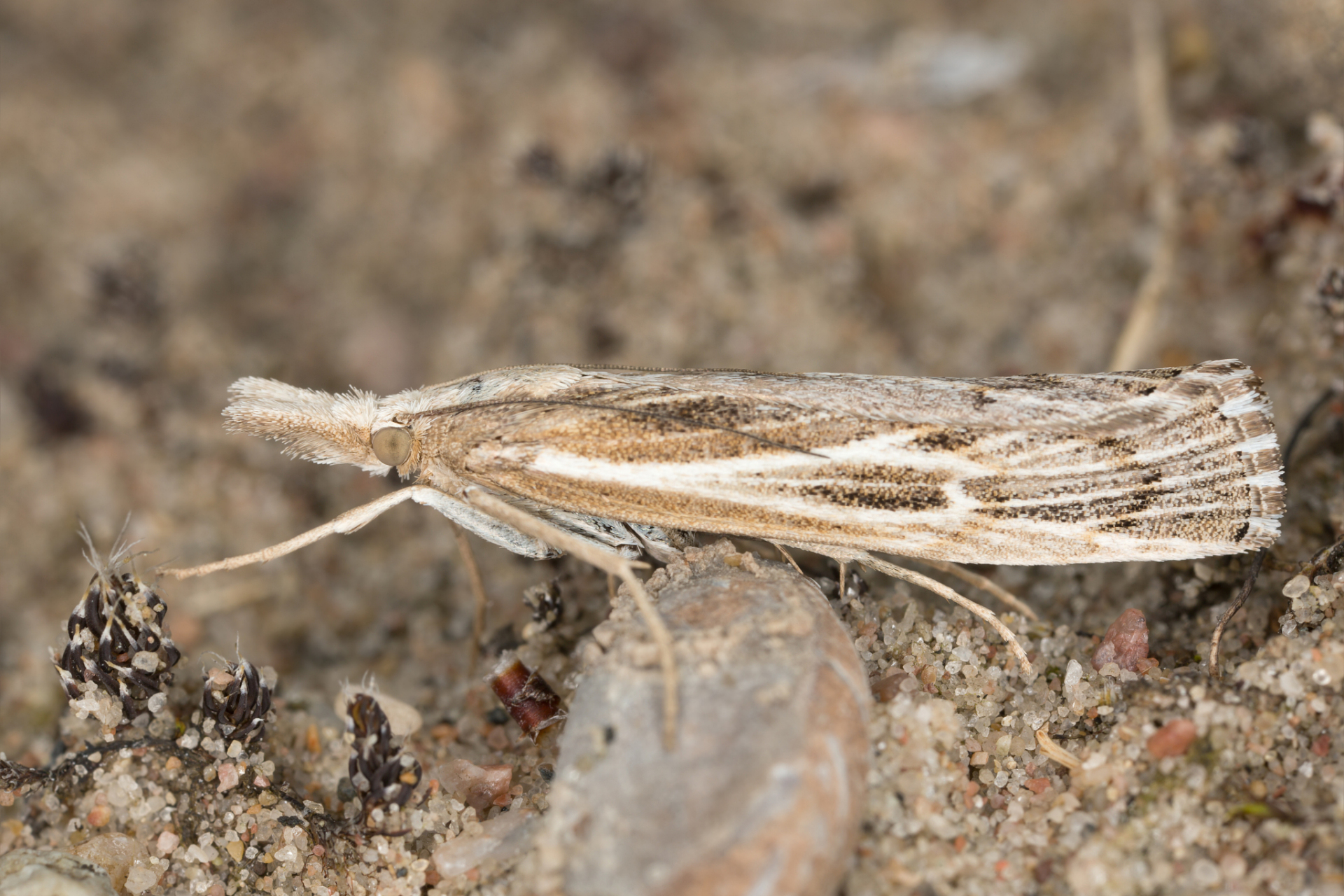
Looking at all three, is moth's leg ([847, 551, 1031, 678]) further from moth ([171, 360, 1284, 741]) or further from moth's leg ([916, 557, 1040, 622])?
moth's leg ([916, 557, 1040, 622])

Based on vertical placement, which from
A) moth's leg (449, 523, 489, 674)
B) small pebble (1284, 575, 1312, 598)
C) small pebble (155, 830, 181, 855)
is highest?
moth's leg (449, 523, 489, 674)

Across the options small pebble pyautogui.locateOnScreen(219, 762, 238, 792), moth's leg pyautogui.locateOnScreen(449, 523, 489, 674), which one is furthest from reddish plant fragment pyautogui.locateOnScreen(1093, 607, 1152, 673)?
small pebble pyautogui.locateOnScreen(219, 762, 238, 792)

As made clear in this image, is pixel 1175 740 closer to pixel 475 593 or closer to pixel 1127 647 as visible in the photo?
pixel 1127 647

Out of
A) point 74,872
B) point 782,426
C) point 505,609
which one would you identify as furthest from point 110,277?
point 782,426

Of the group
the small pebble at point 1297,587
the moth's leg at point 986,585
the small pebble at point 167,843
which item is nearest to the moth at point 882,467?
the small pebble at point 1297,587

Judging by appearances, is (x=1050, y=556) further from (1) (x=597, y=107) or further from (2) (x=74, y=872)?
(1) (x=597, y=107)

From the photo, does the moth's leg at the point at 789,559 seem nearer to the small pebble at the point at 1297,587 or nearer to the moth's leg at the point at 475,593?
the moth's leg at the point at 475,593
